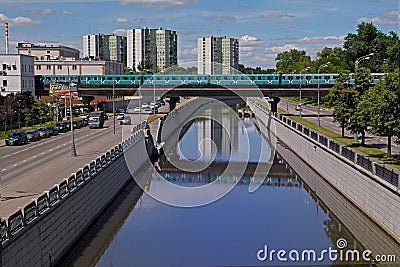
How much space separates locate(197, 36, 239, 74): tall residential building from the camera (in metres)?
138

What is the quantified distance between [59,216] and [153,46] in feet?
517

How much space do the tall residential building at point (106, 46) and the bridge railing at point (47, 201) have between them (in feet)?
523

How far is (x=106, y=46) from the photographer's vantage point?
188625 mm

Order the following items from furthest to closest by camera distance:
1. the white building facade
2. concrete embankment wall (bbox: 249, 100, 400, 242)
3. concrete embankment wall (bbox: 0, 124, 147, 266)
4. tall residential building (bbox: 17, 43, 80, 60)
A: tall residential building (bbox: 17, 43, 80, 60) < the white building facade < concrete embankment wall (bbox: 249, 100, 400, 242) < concrete embankment wall (bbox: 0, 124, 147, 266)

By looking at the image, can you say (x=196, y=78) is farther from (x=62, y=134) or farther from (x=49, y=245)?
(x=49, y=245)

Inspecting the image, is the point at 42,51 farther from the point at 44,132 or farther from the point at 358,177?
the point at 358,177

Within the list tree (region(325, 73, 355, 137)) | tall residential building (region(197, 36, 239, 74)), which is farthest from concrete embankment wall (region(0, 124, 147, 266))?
tall residential building (region(197, 36, 239, 74))

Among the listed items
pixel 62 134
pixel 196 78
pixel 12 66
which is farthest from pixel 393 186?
pixel 12 66

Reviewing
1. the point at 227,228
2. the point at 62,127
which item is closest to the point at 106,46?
the point at 62,127

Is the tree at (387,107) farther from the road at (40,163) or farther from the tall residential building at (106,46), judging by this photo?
the tall residential building at (106,46)

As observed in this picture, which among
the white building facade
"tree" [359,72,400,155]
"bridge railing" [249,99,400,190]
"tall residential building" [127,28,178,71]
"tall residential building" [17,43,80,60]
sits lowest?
"bridge railing" [249,99,400,190]

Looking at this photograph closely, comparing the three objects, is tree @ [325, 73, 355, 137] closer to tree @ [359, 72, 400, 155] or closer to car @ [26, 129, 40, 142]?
tree @ [359, 72, 400, 155]

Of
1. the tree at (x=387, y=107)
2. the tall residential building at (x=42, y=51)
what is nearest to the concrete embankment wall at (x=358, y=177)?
the tree at (x=387, y=107)

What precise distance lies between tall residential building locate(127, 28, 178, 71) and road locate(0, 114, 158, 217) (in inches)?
4656
